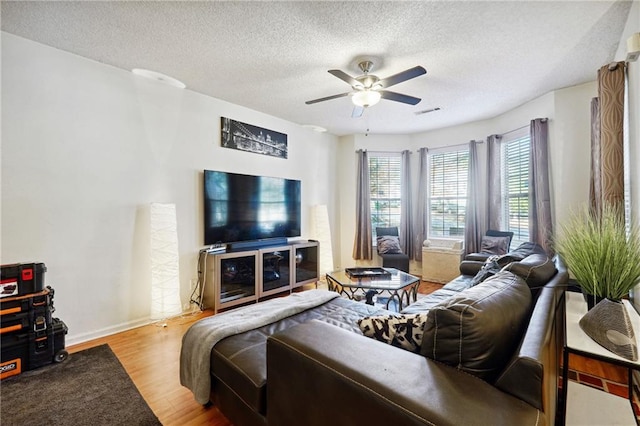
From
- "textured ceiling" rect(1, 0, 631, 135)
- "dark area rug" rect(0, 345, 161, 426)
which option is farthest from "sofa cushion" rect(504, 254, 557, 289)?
"dark area rug" rect(0, 345, 161, 426)

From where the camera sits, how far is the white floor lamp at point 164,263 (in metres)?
2.90

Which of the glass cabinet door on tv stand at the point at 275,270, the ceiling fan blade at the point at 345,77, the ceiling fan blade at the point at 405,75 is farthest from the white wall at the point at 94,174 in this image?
the ceiling fan blade at the point at 405,75

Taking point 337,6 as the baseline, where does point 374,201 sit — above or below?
below

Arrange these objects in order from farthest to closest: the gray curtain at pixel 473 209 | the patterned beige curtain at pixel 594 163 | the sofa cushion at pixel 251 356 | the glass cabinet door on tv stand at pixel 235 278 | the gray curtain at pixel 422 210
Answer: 1. the gray curtain at pixel 422 210
2. the gray curtain at pixel 473 209
3. the glass cabinet door on tv stand at pixel 235 278
4. the patterned beige curtain at pixel 594 163
5. the sofa cushion at pixel 251 356

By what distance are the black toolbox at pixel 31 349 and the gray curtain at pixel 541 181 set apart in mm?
5122

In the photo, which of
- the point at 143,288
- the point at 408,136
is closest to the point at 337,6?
the point at 143,288

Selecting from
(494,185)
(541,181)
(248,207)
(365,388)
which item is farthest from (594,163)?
(248,207)

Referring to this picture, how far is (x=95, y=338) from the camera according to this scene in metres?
2.65

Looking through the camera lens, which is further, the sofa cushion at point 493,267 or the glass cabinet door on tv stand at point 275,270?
the glass cabinet door on tv stand at point 275,270

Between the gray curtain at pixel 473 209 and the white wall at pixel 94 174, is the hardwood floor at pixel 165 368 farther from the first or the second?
the gray curtain at pixel 473 209

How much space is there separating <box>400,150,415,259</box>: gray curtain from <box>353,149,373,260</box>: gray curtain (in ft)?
2.06

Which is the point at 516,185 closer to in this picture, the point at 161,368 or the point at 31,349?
the point at 161,368

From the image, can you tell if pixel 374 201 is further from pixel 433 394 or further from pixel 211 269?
pixel 433 394

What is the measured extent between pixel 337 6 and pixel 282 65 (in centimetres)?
92
